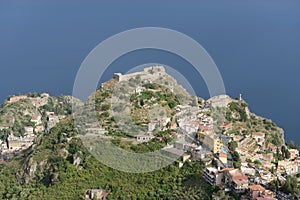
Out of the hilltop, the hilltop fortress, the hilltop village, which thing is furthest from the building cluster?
the hilltop village

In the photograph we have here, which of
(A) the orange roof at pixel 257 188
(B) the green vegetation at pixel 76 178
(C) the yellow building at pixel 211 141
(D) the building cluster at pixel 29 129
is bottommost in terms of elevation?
(A) the orange roof at pixel 257 188

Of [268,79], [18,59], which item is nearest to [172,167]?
[268,79]

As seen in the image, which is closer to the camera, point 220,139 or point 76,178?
point 76,178

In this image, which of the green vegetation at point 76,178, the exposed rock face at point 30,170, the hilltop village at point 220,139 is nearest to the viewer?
the hilltop village at point 220,139

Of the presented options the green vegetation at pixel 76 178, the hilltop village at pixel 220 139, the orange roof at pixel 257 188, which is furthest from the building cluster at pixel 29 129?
the orange roof at pixel 257 188

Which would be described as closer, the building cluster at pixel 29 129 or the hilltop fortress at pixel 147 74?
the hilltop fortress at pixel 147 74

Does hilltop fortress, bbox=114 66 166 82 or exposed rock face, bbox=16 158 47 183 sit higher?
hilltop fortress, bbox=114 66 166 82

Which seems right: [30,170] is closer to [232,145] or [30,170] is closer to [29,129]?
[232,145]

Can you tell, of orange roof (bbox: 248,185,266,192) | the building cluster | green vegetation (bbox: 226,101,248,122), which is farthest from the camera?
the building cluster

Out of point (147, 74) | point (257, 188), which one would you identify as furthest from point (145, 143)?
point (147, 74)

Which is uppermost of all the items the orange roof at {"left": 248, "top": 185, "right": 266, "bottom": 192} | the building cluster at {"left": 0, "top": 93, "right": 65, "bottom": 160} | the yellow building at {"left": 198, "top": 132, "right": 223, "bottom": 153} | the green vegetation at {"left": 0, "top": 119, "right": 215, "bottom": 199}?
the building cluster at {"left": 0, "top": 93, "right": 65, "bottom": 160}

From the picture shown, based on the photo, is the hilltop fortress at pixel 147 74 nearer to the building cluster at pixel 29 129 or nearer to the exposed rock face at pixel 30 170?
the building cluster at pixel 29 129

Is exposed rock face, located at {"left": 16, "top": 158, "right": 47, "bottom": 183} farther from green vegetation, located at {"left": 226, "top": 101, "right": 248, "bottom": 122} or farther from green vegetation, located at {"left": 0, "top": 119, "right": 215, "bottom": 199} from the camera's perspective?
green vegetation, located at {"left": 226, "top": 101, "right": 248, "bottom": 122}
